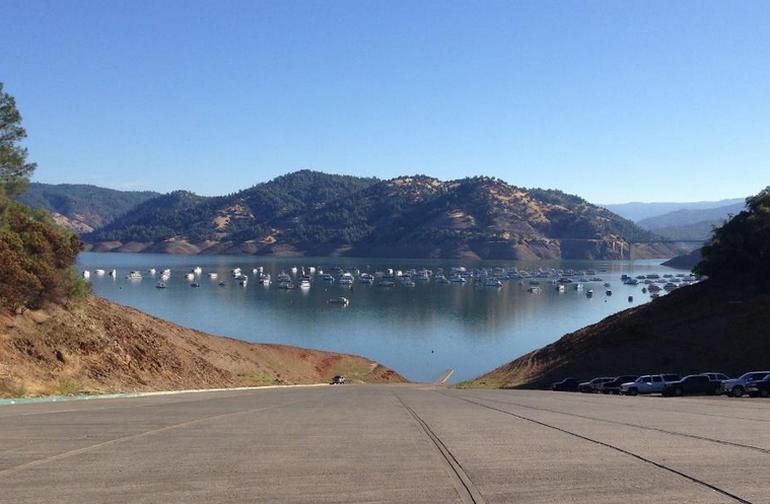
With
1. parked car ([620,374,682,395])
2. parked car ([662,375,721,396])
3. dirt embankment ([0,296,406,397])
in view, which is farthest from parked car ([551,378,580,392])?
dirt embankment ([0,296,406,397])

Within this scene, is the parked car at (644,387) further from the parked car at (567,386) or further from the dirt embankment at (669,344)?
the dirt embankment at (669,344)

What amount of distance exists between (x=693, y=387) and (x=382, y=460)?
86.2 ft

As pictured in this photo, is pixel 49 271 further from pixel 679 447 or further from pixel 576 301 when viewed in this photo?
pixel 576 301

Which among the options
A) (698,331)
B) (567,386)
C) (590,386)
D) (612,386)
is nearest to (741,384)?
(612,386)

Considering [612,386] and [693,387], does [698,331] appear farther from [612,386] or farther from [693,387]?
[693,387]

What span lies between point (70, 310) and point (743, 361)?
118ft

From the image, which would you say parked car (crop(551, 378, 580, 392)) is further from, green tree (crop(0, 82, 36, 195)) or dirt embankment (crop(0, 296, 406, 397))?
green tree (crop(0, 82, 36, 195))

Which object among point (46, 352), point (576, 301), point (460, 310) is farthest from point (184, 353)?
point (576, 301)

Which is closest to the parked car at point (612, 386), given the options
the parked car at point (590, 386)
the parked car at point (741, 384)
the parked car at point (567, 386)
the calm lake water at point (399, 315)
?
the parked car at point (590, 386)

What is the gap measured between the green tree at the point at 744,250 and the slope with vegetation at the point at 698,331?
2.6 inches

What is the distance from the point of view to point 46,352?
30328mm

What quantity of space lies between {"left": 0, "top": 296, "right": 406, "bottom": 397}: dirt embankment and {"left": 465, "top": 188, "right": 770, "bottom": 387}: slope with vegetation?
56.5 ft

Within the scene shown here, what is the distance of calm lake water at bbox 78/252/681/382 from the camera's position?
76938 mm

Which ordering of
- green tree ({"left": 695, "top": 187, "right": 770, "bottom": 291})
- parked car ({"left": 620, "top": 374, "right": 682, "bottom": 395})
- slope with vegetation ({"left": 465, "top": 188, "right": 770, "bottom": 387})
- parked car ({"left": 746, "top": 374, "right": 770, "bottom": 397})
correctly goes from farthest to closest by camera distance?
1. green tree ({"left": 695, "top": 187, "right": 770, "bottom": 291})
2. slope with vegetation ({"left": 465, "top": 188, "right": 770, "bottom": 387})
3. parked car ({"left": 620, "top": 374, "right": 682, "bottom": 395})
4. parked car ({"left": 746, "top": 374, "right": 770, "bottom": 397})
